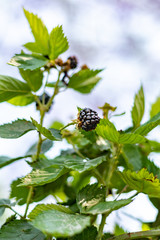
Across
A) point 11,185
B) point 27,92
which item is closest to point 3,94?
point 27,92

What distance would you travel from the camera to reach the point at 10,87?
2.22 feet

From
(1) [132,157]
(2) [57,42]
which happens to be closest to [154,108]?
(1) [132,157]

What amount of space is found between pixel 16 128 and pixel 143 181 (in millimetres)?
259

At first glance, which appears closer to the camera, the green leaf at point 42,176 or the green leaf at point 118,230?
the green leaf at point 42,176

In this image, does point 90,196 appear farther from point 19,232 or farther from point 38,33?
point 38,33

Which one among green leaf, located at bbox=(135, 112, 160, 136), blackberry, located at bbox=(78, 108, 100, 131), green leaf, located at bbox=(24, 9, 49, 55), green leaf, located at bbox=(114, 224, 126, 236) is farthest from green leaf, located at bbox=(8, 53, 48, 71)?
green leaf, located at bbox=(114, 224, 126, 236)

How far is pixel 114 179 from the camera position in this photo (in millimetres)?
670

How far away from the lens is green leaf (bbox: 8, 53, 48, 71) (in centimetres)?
64

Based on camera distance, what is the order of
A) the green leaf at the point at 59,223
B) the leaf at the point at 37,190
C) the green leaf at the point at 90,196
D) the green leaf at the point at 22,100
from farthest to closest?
the green leaf at the point at 22,100, the leaf at the point at 37,190, the green leaf at the point at 90,196, the green leaf at the point at 59,223

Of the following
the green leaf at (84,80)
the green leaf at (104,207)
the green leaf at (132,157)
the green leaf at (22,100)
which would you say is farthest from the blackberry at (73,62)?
the green leaf at (104,207)

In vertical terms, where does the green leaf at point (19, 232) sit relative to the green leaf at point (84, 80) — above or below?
below

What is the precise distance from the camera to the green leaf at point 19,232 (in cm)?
51

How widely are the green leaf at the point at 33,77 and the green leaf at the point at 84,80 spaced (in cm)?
7

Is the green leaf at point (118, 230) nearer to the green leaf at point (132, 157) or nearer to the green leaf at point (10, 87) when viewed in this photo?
the green leaf at point (132, 157)
